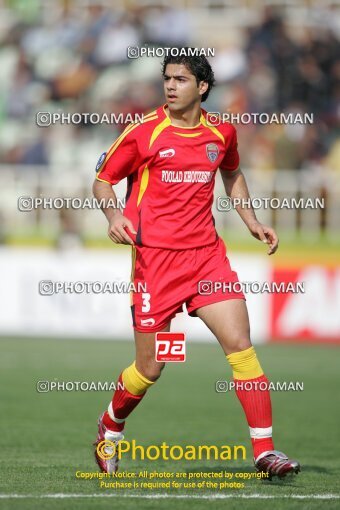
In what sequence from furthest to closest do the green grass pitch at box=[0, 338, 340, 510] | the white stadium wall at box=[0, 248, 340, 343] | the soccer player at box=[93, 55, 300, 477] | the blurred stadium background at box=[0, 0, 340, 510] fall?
the white stadium wall at box=[0, 248, 340, 343] → the blurred stadium background at box=[0, 0, 340, 510] → the soccer player at box=[93, 55, 300, 477] → the green grass pitch at box=[0, 338, 340, 510]

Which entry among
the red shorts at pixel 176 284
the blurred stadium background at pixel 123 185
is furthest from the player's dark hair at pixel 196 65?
the blurred stadium background at pixel 123 185

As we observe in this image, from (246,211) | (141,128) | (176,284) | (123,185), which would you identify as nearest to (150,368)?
(176,284)

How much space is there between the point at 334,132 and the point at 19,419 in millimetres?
10703

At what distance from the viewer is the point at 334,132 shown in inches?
757

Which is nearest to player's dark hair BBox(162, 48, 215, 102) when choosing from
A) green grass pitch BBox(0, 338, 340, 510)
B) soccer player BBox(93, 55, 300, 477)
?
soccer player BBox(93, 55, 300, 477)

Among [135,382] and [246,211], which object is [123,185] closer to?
[246,211]

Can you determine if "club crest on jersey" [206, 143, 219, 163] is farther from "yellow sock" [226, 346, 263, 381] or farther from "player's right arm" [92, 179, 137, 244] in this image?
"yellow sock" [226, 346, 263, 381]

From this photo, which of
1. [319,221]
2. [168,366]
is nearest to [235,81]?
[319,221]

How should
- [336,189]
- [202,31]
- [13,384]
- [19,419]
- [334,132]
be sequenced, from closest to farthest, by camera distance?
[19,419]
[13,384]
[336,189]
[334,132]
[202,31]

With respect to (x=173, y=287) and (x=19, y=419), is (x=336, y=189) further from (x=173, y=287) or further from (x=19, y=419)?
(x=173, y=287)

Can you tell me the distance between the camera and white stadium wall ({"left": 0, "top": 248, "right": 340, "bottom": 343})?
1770 cm

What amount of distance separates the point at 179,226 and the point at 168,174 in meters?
0.31

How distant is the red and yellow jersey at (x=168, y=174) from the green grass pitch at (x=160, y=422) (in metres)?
1.50

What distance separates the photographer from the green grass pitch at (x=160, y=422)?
20.2 ft
